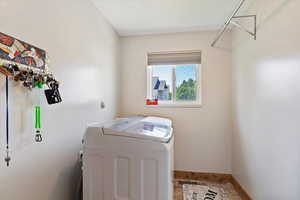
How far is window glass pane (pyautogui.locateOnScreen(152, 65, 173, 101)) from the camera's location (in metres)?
2.91

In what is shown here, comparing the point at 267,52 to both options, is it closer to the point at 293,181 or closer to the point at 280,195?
the point at 293,181

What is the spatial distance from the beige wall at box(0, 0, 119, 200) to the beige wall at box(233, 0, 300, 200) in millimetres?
1705

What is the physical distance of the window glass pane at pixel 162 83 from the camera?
9.56 ft

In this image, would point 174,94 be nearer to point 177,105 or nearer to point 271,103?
point 177,105

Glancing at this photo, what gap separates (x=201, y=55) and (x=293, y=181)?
1939 mm

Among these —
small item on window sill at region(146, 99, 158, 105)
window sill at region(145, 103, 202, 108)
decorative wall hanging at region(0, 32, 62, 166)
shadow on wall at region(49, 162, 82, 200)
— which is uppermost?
decorative wall hanging at region(0, 32, 62, 166)

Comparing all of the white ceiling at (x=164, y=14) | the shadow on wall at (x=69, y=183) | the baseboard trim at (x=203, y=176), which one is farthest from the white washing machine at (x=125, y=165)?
the baseboard trim at (x=203, y=176)

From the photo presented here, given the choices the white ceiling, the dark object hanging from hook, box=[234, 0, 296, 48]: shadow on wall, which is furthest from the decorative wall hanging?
box=[234, 0, 296, 48]: shadow on wall

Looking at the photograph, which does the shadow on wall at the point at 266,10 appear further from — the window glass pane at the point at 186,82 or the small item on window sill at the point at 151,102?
the small item on window sill at the point at 151,102

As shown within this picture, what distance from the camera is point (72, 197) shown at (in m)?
1.56

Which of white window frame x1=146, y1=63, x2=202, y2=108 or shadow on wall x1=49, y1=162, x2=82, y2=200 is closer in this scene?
shadow on wall x1=49, y1=162, x2=82, y2=200

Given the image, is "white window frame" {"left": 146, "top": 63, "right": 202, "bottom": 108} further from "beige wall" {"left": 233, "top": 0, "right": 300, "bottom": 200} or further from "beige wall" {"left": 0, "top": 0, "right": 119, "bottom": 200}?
"beige wall" {"left": 0, "top": 0, "right": 119, "bottom": 200}

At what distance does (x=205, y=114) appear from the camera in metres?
2.69

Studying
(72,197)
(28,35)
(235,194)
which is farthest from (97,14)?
(235,194)
